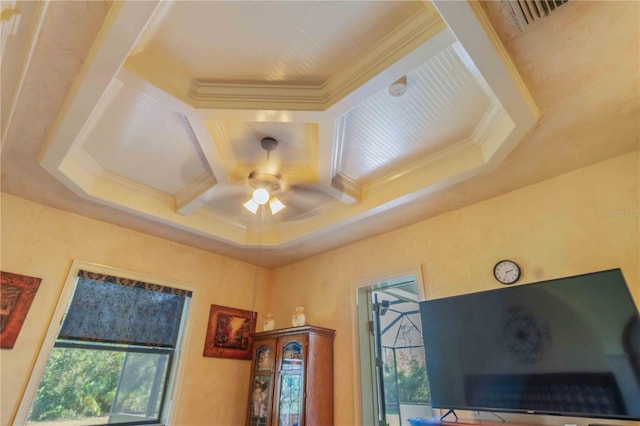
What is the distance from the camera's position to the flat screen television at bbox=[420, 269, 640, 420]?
1.81 m

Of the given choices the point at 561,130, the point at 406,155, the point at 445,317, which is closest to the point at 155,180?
the point at 406,155

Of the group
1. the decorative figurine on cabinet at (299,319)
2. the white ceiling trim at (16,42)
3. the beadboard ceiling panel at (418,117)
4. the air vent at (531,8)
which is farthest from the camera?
Result: the decorative figurine on cabinet at (299,319)

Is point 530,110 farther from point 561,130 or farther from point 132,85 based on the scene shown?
point 132,85

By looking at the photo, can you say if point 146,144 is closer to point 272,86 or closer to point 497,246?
point 272,86

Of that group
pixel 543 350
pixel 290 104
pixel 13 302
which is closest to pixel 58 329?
pixel 13 302

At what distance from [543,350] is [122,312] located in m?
3.63

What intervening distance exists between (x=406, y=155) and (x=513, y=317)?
4.50ft

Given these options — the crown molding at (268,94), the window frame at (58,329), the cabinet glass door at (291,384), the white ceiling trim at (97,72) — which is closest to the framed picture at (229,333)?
the window frame at (58,329)

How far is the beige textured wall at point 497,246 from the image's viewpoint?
2.21 meters

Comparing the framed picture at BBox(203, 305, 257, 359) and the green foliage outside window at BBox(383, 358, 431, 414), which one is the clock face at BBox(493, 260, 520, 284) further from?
the framed picture at BBox(203, 305, 257, 359)

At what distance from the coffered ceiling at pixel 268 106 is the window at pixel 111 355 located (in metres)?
0.79

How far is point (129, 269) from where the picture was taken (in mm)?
3441

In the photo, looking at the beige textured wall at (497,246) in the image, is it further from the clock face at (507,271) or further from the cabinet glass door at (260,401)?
the cabinet glass door at (260,401)

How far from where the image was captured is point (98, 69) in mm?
1657
